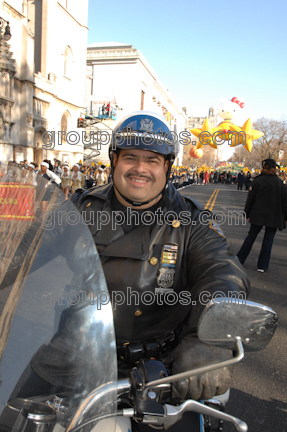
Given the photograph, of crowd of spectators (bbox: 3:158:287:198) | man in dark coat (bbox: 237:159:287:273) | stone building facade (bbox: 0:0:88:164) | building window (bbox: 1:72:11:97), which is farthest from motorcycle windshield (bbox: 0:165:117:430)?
building window (bbox: 1:72:11:97)

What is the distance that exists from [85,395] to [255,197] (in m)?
5.92

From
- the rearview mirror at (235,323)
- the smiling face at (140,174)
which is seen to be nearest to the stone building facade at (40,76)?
the smiling face at (140,174)

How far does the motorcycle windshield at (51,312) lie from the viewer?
0.96 m

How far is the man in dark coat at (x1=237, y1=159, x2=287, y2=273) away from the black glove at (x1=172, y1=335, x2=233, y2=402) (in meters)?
5.16

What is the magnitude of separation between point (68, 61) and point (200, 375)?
109ft

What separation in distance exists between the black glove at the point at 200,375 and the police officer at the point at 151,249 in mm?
250

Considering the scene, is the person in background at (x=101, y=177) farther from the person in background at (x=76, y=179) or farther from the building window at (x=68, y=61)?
the building window at (x=68, y=61)

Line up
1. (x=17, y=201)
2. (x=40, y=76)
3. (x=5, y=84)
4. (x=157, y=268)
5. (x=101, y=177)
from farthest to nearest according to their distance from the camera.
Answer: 1. (x=40, y=76)
2. (x=5, y=84)
3. (x=101, y=177)
4. (x=157, y=268)
5. (x=17, y=201)

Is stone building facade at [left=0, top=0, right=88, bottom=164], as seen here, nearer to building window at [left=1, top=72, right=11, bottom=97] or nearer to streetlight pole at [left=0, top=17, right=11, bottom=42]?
building window at [left=1, top=72, right=11, bottom=97]

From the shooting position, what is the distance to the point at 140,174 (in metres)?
1.80

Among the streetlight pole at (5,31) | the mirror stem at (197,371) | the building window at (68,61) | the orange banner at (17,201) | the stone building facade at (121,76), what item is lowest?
the mirror stem at (197,371)

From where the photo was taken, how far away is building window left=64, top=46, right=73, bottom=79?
29.7 m

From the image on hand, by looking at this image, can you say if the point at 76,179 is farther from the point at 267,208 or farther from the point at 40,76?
the point at 40,76

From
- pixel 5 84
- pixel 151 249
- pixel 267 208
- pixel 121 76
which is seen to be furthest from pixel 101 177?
pixel 121 76
